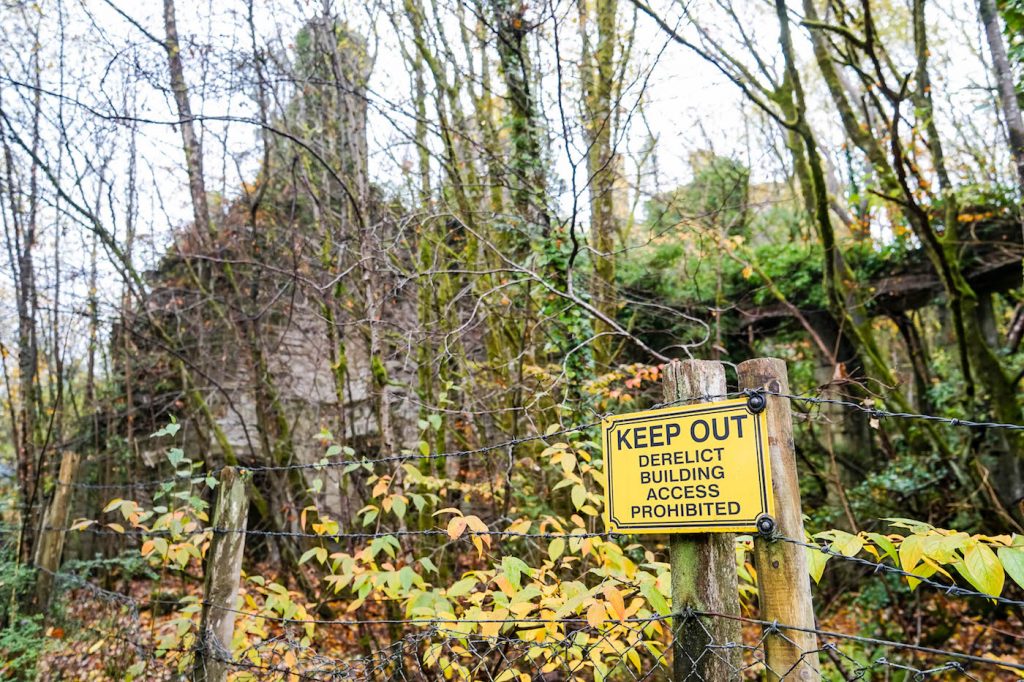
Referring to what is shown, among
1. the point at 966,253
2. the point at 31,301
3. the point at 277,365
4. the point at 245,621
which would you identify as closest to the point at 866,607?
the point at 966,253

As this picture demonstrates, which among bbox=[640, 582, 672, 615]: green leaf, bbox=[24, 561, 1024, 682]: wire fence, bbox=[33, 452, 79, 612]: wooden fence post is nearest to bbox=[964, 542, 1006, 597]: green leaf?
bbox=[24, 561, 1024, 682]: wire fence

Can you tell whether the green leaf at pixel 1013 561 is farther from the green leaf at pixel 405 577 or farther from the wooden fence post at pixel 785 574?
the green leaf at pixel 405 577

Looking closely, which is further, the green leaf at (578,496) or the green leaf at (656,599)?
the green leaf at (578,496)

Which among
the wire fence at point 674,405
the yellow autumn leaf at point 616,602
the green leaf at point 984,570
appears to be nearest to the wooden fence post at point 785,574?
the wire fence at point 674,405

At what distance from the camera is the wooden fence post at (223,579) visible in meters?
2.45

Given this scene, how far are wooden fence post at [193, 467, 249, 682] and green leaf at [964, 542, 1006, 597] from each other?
97.3 inches

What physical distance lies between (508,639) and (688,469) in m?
0.93

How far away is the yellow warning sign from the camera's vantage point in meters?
1.54

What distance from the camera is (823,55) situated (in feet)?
20.8

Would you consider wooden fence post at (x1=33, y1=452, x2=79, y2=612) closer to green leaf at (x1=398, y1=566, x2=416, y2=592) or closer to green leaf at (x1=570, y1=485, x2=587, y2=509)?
green leaf at (x1=398, y1=566, x2=416, y2=592)

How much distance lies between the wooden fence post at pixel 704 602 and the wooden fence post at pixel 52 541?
4826mm

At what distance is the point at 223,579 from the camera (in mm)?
2543

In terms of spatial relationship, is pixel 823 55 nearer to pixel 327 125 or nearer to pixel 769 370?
pixel 327 125

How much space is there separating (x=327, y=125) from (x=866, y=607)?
818 cm
